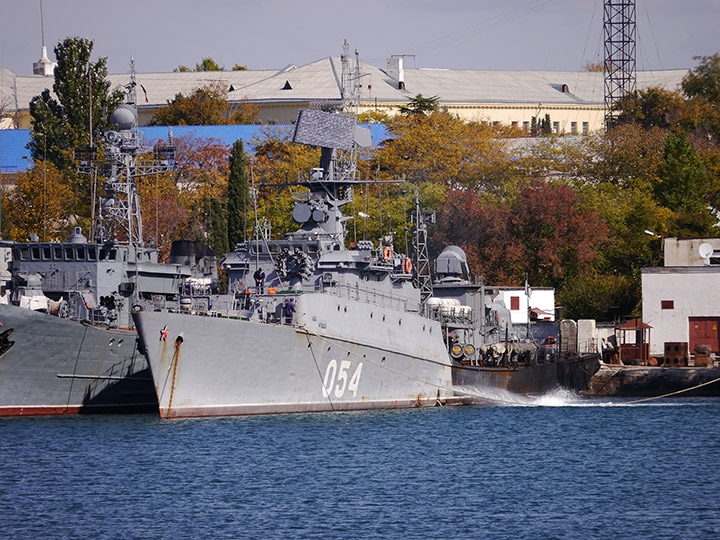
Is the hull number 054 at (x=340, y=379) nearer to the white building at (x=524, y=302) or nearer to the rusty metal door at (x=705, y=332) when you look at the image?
the white building at (x=524, y=302)

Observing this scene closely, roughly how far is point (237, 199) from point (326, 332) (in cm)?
2869

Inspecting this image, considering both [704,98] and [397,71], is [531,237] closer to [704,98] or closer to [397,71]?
[704,98]

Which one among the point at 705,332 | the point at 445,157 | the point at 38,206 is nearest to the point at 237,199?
the point at 38,206

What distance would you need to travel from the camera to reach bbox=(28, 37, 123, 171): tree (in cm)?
7000

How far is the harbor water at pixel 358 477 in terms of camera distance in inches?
854

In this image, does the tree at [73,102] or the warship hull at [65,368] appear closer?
the warship hull at [65,368]

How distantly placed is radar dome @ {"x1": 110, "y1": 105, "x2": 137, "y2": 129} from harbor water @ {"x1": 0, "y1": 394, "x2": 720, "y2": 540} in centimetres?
1416

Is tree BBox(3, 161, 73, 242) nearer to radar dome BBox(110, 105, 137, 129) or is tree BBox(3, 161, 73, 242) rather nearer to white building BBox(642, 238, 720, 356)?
radar dome BBox(110, 105, 137, 129)

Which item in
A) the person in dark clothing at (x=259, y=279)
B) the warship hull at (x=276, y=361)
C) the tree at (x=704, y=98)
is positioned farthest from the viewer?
the tree at (x=704, y=98)

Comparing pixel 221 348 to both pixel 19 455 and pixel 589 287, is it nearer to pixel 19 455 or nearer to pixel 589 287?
pixel 19 455

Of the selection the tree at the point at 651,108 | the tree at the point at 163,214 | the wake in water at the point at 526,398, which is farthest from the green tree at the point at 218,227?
the tree at the point at 651,108

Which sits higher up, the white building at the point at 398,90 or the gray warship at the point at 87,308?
the white building at the point at 398,90

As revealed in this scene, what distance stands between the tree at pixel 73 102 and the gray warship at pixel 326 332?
109 feet

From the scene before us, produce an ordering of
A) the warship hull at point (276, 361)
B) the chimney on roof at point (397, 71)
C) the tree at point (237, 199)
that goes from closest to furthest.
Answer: the warship hull at point (276, 361) → the tree at point (237, 199) → the chimney on roof at point (397, 71)
